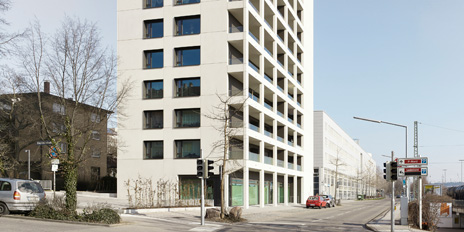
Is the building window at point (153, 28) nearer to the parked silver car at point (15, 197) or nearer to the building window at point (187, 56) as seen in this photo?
the building window at point (187, 56)

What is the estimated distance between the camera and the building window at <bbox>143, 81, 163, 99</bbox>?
43094mm

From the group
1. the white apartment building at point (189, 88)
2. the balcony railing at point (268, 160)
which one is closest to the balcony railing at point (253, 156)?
Result: the white apartment building at point (189, 88)

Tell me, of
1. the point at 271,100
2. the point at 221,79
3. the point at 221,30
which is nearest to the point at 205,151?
the point at 221,79

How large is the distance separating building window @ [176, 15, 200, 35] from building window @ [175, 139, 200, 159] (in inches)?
403

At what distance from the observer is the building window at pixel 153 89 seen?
43094 millimetres

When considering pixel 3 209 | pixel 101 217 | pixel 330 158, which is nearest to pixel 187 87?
pixel 101 217

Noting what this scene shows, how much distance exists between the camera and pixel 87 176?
53906mm

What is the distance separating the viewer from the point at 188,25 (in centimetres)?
4312

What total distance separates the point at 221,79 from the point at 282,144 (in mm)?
14393

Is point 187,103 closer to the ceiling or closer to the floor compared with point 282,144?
closer to the ceiling

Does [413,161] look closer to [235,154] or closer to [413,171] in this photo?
[413,171]

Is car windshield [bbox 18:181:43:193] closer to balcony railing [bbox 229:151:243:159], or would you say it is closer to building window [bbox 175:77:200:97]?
balcony railing [bbox 229:151:243:159]

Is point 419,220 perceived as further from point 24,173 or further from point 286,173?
point 24,173

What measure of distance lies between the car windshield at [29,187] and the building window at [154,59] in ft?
76.4
